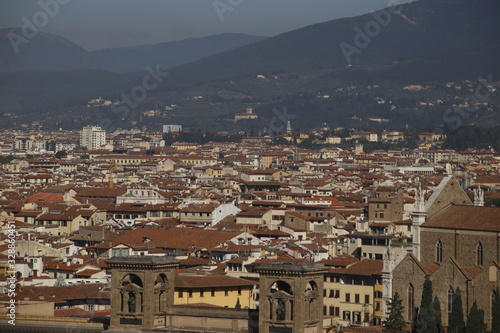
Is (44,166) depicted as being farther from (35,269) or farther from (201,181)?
(35,269)

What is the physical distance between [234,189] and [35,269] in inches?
2343

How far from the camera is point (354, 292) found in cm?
4256

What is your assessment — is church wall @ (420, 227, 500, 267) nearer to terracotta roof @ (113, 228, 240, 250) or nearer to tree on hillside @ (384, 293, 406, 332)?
tree on hillside @ (384, 293, 406, 332)

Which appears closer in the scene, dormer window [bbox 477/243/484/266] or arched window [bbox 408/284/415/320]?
arched window [bbox 408/284/415/320]

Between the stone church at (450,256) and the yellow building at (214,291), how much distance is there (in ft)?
15.0

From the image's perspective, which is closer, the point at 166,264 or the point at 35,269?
the point at 166,264

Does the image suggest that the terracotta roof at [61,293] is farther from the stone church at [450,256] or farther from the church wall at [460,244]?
the church wall at [460,244]

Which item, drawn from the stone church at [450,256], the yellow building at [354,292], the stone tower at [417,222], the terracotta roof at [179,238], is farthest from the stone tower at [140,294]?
the terracotta roof at [179,238]

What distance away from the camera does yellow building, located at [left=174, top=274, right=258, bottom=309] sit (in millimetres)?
32438

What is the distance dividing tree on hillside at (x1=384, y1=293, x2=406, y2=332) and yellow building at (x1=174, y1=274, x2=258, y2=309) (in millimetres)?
3370

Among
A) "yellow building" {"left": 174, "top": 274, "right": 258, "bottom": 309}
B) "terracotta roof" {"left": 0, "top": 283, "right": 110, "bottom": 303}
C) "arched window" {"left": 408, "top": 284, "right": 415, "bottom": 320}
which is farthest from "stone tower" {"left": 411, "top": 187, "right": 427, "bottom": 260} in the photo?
"terracotta roof" {"left": 0, "top": 283, "right": 110, "bottom": 303}

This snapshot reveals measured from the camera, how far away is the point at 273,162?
16850 cm

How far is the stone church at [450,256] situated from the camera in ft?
121

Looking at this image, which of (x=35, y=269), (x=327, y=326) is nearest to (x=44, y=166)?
(x=35, y=269)
